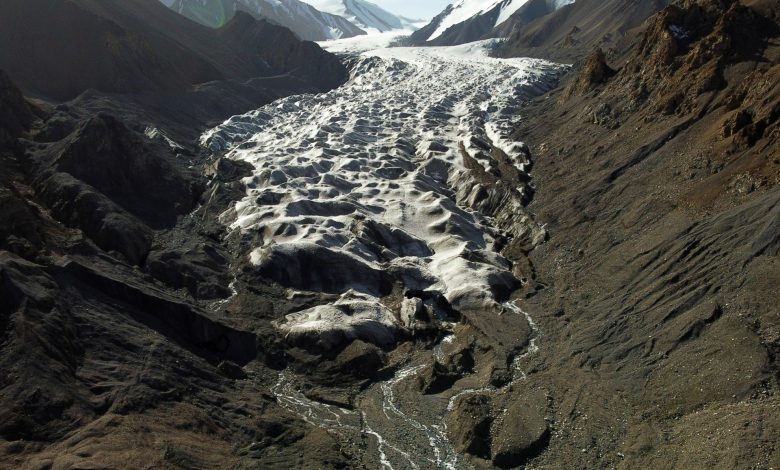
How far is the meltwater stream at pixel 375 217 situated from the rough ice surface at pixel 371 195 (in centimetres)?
18

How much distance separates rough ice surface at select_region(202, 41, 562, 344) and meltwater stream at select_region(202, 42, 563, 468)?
18 centimetres

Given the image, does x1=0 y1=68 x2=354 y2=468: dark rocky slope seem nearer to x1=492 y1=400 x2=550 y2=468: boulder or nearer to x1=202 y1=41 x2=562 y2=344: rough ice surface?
x1=202 y1=41 x2=562 y2=344: rough ice surface

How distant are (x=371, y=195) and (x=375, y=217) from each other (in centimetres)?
767

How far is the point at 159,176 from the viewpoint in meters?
76.2

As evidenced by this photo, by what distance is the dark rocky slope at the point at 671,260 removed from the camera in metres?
34.3

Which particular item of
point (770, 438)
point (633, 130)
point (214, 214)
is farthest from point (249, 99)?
point (770, 438)

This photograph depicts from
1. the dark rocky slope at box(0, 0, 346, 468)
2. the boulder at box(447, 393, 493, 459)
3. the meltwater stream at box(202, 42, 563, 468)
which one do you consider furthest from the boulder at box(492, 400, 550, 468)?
the dark rocky slope at box(0, 0, 346, 468)

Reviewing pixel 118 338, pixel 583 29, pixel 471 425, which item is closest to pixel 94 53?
pixel 118 338

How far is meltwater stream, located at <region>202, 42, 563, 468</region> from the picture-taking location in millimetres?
43719

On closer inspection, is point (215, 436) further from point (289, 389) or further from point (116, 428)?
point (289, 389)

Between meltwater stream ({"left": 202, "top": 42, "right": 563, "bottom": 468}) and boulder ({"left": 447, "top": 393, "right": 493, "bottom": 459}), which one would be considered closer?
boulder ({"left": 447, "top": 393, "right": 493, "bottom": 459})

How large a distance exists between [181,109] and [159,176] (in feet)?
136

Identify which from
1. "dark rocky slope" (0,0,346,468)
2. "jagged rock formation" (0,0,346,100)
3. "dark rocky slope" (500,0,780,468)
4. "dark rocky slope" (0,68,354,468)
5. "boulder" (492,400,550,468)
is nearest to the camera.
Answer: "dark rocky slope" (0,68,354,468)

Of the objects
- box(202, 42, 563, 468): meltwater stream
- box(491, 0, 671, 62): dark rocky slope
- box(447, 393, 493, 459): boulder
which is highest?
box(491, 0, 671, 62): dark rocky slope
